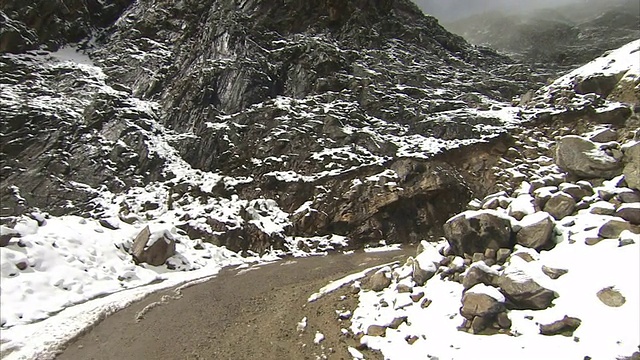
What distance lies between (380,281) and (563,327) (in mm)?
3576

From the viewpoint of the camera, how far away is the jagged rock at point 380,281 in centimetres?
780

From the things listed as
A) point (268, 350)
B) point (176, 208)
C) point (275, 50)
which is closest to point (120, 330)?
point (268, 350)

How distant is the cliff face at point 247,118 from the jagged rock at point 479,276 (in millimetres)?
10761

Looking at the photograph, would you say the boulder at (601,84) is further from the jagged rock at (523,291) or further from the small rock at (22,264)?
the small rock at (22,264)

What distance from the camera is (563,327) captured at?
4.87 meters

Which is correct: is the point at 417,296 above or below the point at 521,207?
below

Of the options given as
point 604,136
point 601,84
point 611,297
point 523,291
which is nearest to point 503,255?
point 523,291

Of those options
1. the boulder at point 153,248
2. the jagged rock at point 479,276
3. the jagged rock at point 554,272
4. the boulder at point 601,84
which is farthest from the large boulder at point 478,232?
the boulder at point 601,84

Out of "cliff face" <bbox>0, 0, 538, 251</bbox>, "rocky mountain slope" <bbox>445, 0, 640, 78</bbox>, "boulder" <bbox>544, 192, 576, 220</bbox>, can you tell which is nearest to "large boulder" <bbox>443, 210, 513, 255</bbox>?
"boulder" <bbox>544, 192, 576, 220</bbox>

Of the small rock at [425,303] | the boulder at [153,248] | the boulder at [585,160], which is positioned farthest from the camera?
the boulder at [153,248]

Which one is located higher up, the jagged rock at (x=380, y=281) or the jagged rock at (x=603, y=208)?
the jagged rock at (x=603, y=208)

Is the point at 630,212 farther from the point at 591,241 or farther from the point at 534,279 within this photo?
the point at 534,279

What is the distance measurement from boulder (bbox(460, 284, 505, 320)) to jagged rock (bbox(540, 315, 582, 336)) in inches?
24.6

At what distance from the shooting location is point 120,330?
26.6 feet
